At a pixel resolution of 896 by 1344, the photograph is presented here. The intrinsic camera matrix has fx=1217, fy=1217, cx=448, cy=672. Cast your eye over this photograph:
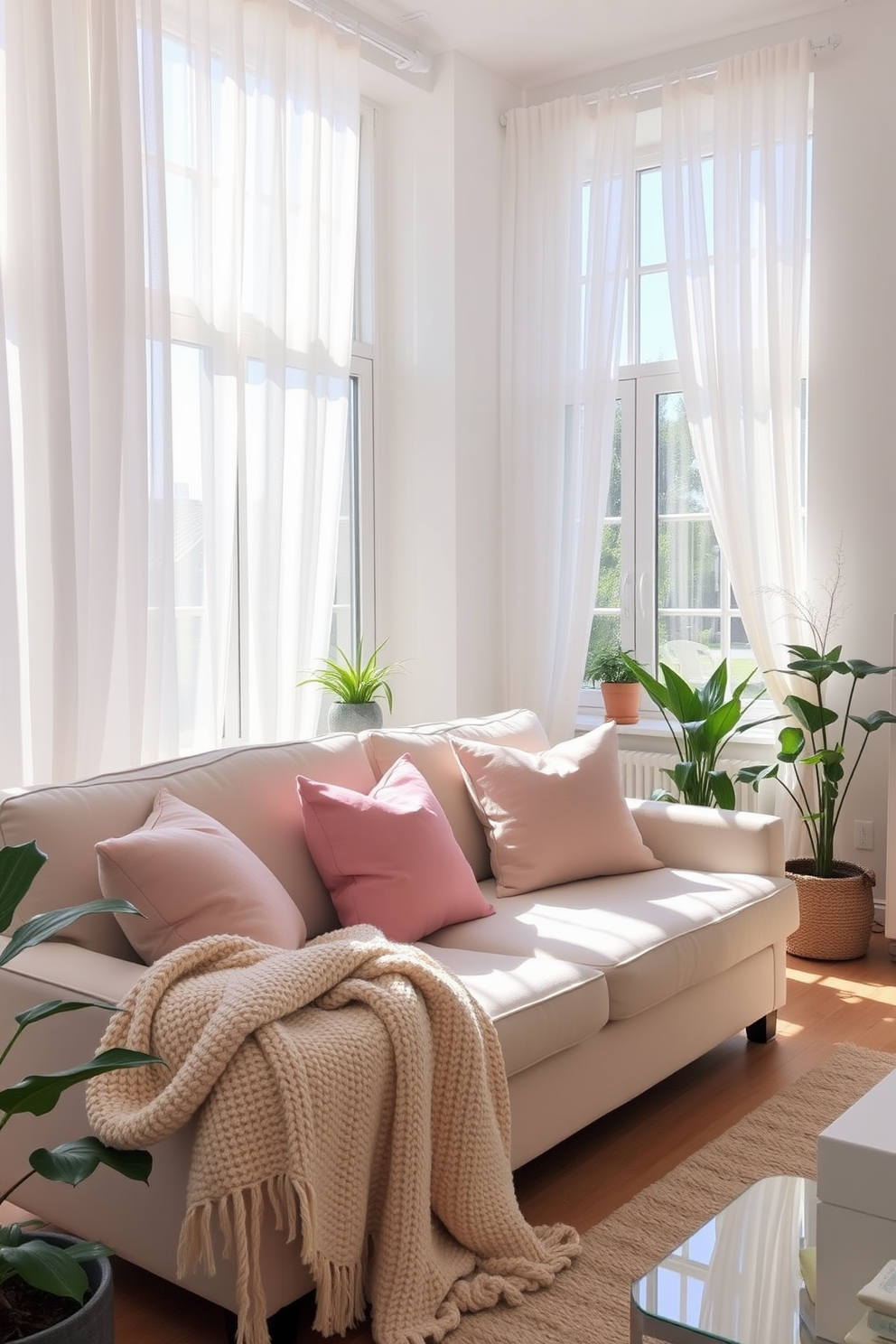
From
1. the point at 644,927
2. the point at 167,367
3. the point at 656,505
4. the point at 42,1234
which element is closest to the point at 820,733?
the point at 656,505

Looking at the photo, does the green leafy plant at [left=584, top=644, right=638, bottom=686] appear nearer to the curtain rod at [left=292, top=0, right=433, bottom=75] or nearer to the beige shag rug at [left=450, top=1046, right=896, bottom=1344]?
the beige shag rug at [left=450, top=1046, right=896, bottom=1344]

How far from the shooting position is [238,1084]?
176cm

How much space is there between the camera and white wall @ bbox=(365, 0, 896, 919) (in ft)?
14.0

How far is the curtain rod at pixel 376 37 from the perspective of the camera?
4172mm

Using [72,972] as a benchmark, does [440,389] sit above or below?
above

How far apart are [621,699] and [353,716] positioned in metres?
1.22

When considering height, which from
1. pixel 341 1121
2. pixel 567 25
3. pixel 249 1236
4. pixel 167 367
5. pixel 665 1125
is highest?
pixel 567 25

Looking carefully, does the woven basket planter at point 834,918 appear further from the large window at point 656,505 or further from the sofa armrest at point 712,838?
the large window at point 656,505

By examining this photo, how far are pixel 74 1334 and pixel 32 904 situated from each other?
0.87 m

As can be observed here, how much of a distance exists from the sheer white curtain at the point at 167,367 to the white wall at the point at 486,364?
603 mm

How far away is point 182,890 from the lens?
2.16 metres

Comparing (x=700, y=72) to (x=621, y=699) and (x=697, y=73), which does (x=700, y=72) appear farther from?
(x=621, y=699)

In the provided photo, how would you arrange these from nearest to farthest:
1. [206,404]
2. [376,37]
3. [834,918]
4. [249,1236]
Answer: [249,1236]
[206,404]
[834,918]
[376,37]

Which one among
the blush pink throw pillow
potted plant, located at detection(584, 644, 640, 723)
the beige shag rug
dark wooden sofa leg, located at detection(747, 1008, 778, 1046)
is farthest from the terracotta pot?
the blush pink throw pillow
